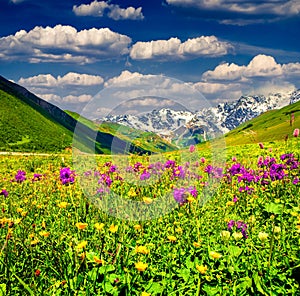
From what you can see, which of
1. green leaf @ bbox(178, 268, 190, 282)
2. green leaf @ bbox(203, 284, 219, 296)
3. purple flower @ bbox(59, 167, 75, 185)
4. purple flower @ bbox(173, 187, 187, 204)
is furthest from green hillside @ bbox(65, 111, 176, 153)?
green leaf @ bbox(203, 284, 219, 296)

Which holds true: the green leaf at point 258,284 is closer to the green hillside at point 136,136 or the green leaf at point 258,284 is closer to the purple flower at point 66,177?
the green hillside at point 136,136

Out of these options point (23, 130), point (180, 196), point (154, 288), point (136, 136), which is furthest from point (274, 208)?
point (23, 130)

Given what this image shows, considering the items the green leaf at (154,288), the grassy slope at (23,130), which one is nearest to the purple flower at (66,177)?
the green leaf at (154,288)

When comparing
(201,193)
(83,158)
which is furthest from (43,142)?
(201,193)

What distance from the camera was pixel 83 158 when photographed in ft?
41.2

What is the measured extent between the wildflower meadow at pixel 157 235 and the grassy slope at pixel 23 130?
77.7m

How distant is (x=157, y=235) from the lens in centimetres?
491

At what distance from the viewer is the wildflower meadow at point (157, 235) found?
3037mm

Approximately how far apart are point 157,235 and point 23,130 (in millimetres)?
102343

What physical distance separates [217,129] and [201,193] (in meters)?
1.62

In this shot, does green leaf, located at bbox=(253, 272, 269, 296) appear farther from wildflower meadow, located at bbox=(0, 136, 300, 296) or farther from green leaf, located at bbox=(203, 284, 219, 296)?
green leaf, located at bbox=(203, 284, 219, 296)

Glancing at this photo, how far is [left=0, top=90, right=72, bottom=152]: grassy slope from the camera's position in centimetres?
9012

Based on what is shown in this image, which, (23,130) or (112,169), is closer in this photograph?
(112,169)

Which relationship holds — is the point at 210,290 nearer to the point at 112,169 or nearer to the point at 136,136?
the point at 136,136
